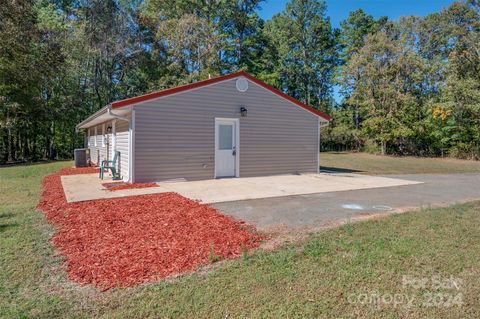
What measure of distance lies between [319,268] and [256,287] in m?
0.75

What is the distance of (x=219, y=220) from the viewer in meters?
4.62

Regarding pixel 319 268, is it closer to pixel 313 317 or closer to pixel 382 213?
pixel 313 317

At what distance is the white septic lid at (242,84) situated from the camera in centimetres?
986

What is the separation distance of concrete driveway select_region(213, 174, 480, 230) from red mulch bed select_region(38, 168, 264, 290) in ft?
1.71

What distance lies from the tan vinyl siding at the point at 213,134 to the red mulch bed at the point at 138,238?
3024 mm

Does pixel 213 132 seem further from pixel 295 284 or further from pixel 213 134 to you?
pixel 295 284

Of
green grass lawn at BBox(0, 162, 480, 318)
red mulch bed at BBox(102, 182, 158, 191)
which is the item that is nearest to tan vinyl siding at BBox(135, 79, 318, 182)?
red mulch bed at BBox(102, 182, 158, 191)

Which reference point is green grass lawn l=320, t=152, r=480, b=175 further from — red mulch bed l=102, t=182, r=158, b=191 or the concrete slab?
red mulch bed l=102, t=182, r=158, b=191

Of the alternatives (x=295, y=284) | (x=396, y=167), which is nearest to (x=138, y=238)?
(x=295, y=284)

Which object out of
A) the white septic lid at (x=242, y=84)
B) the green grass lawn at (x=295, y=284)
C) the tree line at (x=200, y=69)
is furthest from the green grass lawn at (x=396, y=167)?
the green grass lawn at (x=295, y=284)

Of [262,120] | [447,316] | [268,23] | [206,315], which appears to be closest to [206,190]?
[262,120]

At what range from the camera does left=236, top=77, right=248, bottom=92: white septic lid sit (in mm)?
9859

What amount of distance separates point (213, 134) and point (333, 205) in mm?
A: 4949

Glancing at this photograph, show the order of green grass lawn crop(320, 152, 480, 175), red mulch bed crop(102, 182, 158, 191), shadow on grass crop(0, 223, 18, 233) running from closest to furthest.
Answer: shadow on grass crop(0, 223, 18, 233)
red mulch bed crop(102, 182, 158, 191)
green grass lawn crop(320, 152, 480, 175)
